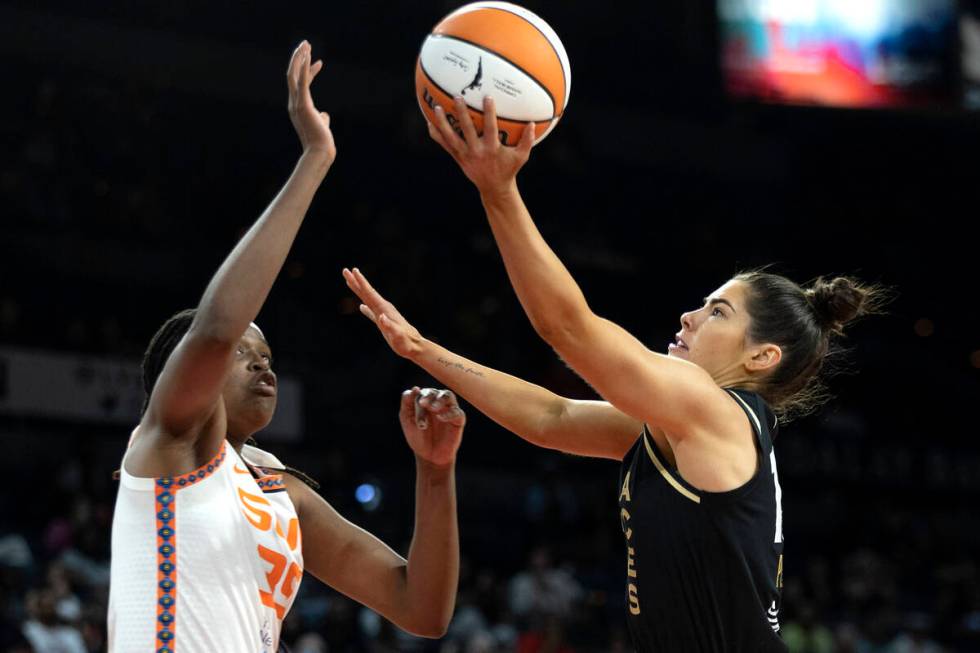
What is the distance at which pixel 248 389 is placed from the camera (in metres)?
3.25

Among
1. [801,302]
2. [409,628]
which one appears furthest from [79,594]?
[801,302]

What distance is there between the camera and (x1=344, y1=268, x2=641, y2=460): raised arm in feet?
11.8

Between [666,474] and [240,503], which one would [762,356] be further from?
[240,503]

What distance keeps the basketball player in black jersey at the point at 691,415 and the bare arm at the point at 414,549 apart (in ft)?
1.56

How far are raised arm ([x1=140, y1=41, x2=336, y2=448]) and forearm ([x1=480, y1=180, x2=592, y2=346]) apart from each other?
15.6 inches

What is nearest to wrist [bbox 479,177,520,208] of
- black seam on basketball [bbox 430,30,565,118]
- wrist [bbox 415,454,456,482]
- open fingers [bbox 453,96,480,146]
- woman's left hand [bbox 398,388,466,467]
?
open fingers [bbox 453,96,480,146]

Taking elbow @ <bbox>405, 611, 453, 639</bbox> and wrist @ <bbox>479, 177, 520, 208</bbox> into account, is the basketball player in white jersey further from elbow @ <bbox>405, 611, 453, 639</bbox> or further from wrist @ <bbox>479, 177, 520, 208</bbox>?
wrist @ <bbox>479, 177, 520, 208</bbox>

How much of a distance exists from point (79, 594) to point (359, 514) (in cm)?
446

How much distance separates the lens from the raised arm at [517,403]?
3590 mm

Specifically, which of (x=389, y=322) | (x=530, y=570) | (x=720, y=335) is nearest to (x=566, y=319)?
(x=720, y=335)

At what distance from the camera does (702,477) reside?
9.64ft

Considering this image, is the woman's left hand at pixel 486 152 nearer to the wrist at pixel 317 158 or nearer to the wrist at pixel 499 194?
the wrist at pixel 499 194

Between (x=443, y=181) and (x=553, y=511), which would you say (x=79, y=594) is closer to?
(x=553, y=511)

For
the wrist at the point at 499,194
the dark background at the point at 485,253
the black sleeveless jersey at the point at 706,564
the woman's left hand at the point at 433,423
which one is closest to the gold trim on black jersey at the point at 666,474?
the black sleeveless jersey at the point at 706,564
